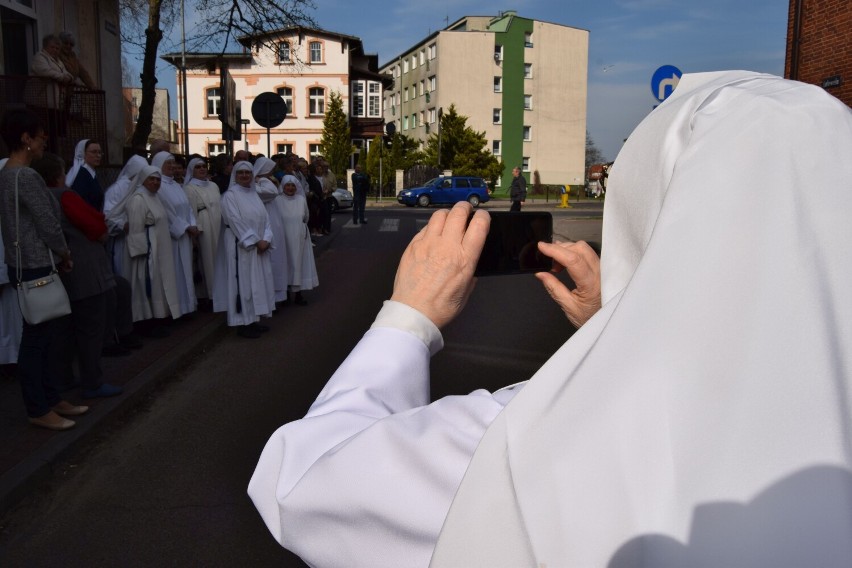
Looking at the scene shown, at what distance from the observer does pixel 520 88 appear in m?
72.9

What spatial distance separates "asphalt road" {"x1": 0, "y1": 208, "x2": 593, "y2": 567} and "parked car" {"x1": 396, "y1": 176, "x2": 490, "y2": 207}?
32.3 meters

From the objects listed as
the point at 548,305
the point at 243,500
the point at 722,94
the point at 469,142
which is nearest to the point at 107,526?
the point at 243,500

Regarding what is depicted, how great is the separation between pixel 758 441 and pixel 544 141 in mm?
75449

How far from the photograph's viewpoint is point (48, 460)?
4.67 meters

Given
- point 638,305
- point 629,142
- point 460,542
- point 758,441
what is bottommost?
point 460,542

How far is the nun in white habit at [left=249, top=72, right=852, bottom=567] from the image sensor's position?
701mm

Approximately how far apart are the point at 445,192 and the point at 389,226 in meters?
16.5

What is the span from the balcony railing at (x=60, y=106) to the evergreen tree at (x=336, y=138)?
40151 mm

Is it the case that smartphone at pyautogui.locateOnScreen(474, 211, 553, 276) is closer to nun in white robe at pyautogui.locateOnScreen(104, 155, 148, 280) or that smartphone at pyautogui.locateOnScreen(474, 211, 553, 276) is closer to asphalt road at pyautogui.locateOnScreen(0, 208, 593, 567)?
asphalt road at pyautogui.locateOnScreen(0, 208, 593, 567)

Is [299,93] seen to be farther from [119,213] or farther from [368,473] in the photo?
[368,473]

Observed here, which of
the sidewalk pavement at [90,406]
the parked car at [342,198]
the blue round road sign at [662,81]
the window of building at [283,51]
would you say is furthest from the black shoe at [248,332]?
the parked car at [342,198]

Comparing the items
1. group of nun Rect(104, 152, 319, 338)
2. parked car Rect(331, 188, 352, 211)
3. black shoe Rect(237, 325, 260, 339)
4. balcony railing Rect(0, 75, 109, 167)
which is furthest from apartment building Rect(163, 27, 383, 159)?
black shoe Rect(237, 325, 260, 339)

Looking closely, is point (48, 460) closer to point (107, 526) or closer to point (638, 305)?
point (107, 526)

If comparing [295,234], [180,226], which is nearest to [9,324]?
[180,226]
